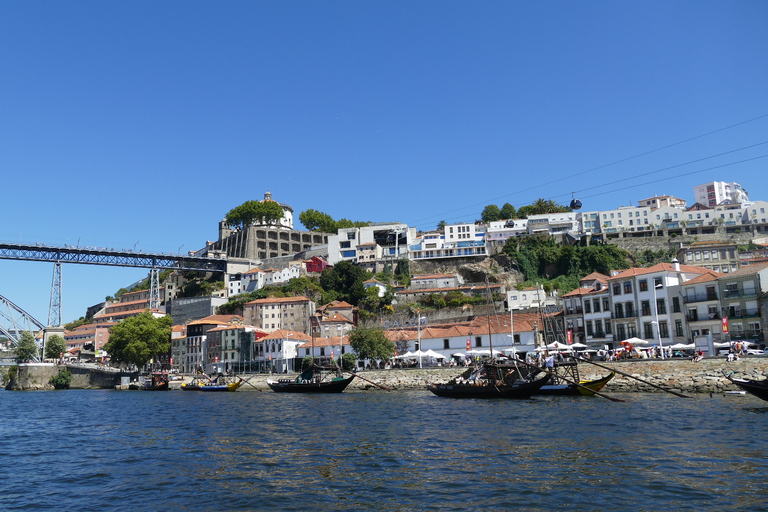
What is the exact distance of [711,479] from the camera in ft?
49.4

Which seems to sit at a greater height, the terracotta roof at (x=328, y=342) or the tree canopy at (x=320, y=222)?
the tree canopy at (x=320, y=222)

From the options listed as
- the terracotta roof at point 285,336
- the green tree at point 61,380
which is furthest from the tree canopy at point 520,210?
the green tree at point 61,380

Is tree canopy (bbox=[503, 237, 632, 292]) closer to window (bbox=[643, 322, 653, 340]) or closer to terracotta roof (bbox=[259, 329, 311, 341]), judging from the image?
window (bbox=[643, 322, 653, 340])

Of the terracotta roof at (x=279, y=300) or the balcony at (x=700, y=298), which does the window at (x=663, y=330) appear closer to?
the balcony at (x=700, y=298)

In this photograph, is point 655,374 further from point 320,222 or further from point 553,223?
point 320,222

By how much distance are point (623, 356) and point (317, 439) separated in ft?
95.9

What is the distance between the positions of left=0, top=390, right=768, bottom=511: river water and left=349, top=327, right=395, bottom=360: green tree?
27550 mm

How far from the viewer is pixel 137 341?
78.2 metres

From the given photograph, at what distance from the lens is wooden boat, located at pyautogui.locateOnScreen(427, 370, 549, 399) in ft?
126

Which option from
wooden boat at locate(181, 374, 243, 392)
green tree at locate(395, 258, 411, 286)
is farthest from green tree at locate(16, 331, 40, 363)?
green tree at locate(395, 258, 411, 286)

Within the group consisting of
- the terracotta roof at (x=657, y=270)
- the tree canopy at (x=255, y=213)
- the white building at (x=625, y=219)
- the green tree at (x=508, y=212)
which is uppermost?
the tree canopy at (x=255, y=213)

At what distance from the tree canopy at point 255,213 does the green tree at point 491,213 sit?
40353mm

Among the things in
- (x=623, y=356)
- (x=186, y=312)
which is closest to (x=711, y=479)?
(x=623, y=356)

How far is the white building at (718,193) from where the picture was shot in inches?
4936
